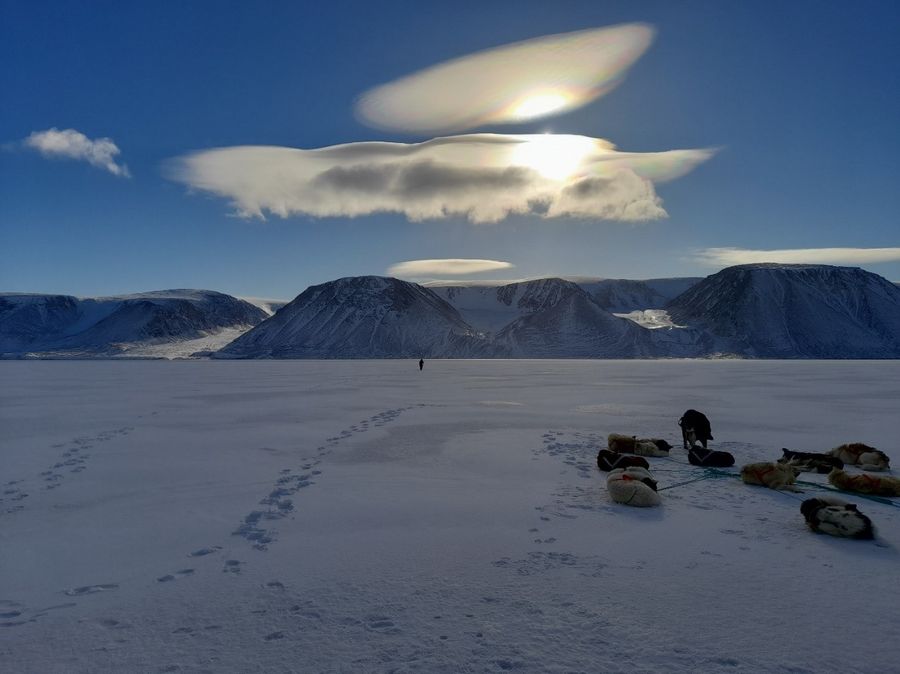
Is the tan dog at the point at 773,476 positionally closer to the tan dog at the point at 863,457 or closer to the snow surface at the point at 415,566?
the snow surface at the point at 415,566

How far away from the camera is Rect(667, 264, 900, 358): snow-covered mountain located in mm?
139625

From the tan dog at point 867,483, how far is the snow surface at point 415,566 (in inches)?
30.5

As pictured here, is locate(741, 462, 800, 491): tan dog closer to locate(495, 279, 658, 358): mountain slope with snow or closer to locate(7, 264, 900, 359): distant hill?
locate(7, 264, 900, 359): distant hill

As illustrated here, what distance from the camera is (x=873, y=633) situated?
4.97 m

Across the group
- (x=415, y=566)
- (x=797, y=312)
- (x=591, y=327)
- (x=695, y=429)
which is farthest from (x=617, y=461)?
(x=797, y=312)

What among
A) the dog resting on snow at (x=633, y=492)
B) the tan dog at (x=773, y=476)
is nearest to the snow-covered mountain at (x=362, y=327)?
the tan dog at (x=773, y=476)

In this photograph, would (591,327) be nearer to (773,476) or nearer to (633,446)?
(633,446)

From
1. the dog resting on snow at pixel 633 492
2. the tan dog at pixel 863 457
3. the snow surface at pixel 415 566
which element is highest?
the tan dog at pixel 863 457

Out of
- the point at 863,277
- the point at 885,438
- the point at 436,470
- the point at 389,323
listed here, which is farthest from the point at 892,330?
the point at 436,470

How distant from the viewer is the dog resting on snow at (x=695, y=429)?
13734 millimetres

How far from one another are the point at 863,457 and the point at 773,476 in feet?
10.4

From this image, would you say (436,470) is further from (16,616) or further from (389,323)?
(389,323)

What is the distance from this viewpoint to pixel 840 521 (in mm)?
7605

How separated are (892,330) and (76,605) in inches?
7248
